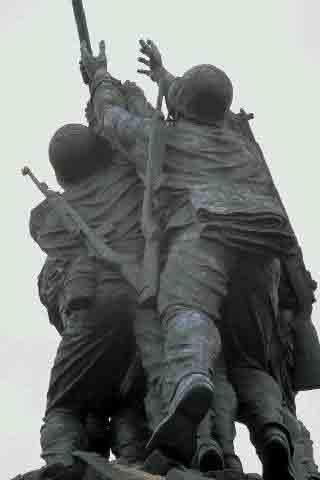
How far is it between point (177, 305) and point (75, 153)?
2969mm

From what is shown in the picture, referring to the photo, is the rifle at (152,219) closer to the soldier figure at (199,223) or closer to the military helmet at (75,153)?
the soldier figure at (199,223)

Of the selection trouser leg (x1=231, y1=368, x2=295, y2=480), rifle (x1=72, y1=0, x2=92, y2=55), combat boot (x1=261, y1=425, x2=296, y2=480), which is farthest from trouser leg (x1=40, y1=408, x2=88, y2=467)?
rifle (x1=72, y1=0, x2=92, y2=55)

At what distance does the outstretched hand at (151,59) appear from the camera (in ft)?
44.1

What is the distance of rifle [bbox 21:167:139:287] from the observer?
11.3 m

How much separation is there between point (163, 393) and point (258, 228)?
1.82 metres

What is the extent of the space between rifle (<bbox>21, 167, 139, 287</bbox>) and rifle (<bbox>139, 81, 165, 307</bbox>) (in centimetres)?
17

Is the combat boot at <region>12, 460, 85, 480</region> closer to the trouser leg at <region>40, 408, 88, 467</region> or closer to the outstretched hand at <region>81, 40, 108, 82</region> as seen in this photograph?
the trouser leg at <region>40, 408, 88, 467</region>

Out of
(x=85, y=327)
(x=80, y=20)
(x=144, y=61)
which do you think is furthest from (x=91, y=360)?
(x=80, y=20)

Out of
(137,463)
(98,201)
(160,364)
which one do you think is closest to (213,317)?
(160,364)

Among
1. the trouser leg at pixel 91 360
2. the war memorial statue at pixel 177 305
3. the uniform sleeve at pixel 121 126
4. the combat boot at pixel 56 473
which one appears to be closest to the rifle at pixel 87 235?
the war memorial statue at pixel 177 305

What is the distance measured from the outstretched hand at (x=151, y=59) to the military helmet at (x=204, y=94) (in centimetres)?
94

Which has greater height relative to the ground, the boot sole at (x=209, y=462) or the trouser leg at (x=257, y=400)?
the boot sole at (x=209, y=462)

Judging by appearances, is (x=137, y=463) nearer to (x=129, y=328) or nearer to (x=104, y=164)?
(x=129, y=328)

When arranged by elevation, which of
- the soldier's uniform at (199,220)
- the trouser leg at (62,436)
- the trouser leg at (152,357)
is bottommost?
the trouser leg at (62,436)
